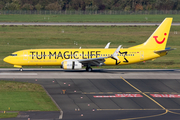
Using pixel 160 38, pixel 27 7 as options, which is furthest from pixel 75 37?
pixel 27 7

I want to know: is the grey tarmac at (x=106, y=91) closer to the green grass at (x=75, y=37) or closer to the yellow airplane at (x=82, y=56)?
the yellow airplane at (x=82, y=56)

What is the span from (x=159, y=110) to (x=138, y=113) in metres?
2.61

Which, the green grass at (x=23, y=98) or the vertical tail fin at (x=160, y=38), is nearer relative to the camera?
the green grass at (x=23, y=98)

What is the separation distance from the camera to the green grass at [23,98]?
2987cm

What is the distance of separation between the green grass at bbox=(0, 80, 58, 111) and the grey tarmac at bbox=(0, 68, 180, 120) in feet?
3.88

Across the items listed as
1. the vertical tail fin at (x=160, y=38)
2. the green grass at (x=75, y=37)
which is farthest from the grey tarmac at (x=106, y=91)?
the green grass at (x=75, y=37)

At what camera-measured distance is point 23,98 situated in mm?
33469

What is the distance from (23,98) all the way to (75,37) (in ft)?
191

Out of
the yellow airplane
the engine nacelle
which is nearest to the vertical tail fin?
the yellow airplane

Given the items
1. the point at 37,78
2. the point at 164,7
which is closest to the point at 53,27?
the point at 37,78

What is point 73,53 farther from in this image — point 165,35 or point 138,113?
point 138,113

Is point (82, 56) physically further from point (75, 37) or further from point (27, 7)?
point (27, 7)

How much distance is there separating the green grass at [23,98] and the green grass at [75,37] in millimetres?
30124

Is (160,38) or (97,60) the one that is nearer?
(97,60)
